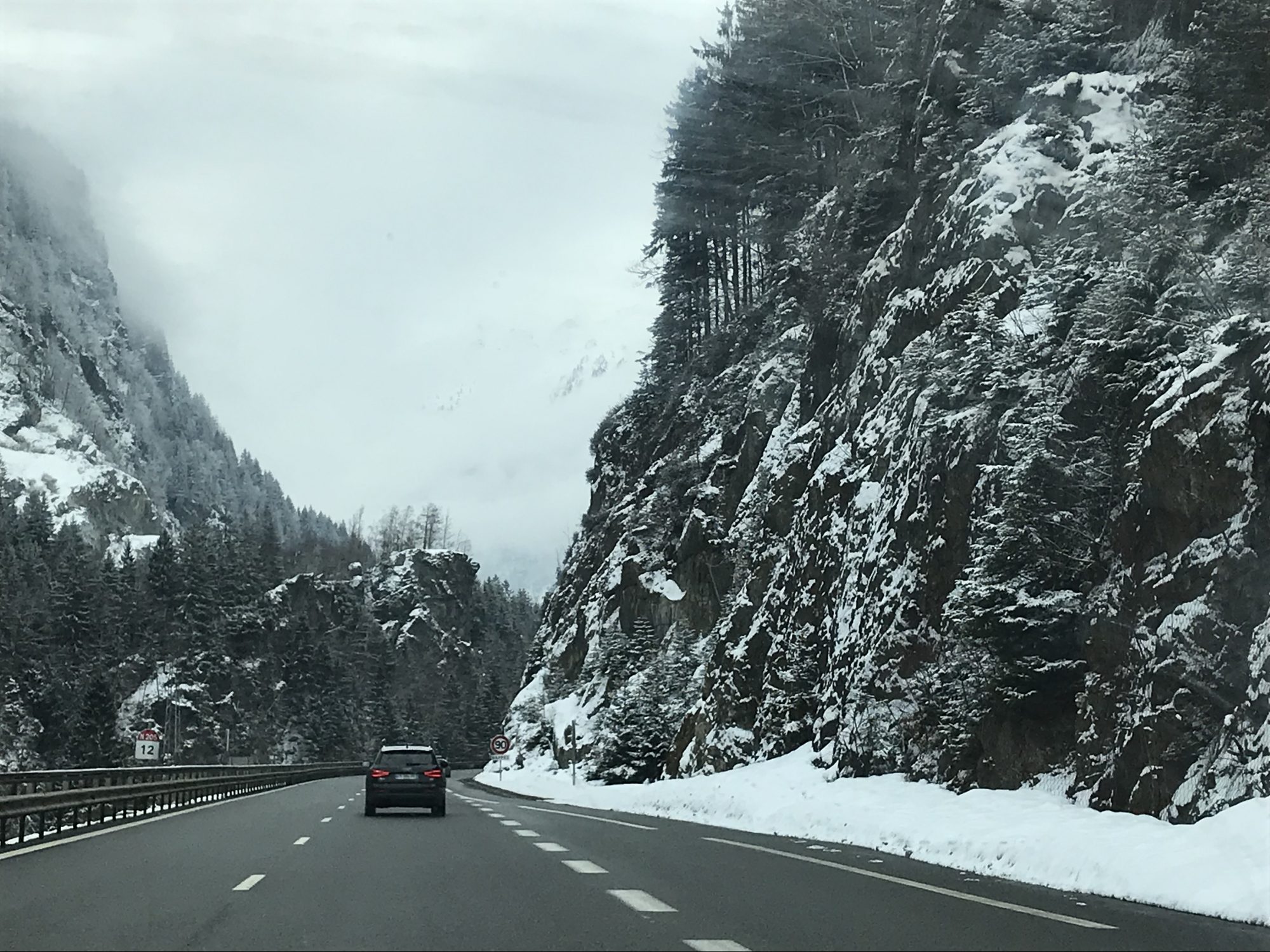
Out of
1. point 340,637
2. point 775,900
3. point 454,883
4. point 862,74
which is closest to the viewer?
point 775,900

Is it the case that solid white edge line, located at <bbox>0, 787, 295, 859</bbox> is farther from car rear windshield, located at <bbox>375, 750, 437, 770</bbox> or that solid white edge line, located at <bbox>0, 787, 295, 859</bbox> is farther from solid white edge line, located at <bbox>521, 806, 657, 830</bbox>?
solid white edge line, located at <bbox>521, 806, 657, 830</bbox>

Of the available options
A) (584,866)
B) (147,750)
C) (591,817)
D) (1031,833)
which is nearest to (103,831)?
(591,817)

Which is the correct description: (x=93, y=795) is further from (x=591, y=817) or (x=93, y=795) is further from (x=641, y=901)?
(x=641, y=901)

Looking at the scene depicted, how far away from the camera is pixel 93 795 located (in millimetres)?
24344

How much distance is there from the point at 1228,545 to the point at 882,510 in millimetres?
16024

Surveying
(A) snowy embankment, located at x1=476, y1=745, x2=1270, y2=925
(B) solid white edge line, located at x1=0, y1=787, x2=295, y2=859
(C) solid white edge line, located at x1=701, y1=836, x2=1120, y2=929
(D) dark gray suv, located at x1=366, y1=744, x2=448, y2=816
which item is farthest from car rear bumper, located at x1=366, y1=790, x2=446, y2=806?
(C) solid white edge line, located at x1=701, y1=836, x2=1120, y2=929

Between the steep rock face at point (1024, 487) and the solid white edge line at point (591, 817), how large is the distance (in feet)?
18.5

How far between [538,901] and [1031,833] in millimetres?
6551

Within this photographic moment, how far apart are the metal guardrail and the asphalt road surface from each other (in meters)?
0.94

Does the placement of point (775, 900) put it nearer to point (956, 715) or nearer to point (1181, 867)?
point (1181, 867)

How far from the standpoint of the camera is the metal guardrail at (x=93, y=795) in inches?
802

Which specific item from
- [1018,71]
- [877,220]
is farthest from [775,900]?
[877,220]

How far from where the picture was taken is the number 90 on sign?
148 feet

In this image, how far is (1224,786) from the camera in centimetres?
1571
